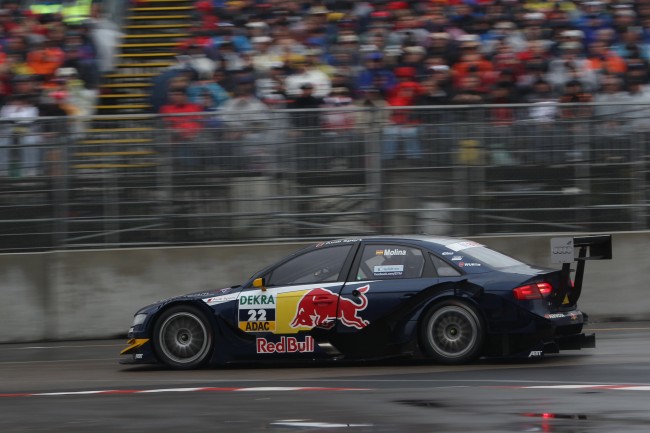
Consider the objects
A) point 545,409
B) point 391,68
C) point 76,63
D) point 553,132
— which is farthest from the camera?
point 76,63

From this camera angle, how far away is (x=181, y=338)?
37.3ft

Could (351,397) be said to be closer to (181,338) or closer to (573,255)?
(573,255)

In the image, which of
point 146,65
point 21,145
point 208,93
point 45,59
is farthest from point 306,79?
point 45,59

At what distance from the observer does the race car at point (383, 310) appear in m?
10.4

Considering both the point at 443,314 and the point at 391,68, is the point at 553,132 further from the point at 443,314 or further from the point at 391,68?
the point at 443,314

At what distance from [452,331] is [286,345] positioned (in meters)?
1.59

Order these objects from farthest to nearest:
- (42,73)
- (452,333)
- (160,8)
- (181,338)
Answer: (160,8) → (42,73) → (181,338) → (452,333)

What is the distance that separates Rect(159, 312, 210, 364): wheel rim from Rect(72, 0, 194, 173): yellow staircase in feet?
13.5

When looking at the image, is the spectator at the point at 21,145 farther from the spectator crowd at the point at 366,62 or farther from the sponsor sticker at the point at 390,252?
the sponsor sticker at the point at 390,252

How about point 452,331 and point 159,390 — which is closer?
point 159,390

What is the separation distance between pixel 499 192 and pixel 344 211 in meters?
2.02

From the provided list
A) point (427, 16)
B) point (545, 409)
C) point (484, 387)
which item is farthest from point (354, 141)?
point (545, 409)

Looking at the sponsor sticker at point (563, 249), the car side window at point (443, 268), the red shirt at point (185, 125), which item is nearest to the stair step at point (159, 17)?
the red shirt at point (185, 125)

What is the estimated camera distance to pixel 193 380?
10438 mm
